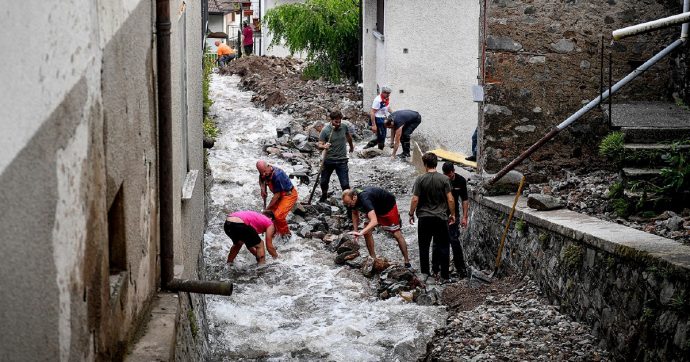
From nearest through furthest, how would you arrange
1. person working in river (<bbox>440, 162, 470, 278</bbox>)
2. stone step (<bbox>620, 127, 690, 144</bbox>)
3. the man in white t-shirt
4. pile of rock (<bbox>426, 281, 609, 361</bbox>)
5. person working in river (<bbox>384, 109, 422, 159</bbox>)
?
pile of rock (<bbox>426, 281, 609, 361</bbox>) < stone step (<bbox>620, 127, 690, 144</bbox>) < person working in river (<bbox>440, 162, 470, 278</bbox>) < person working in river (<bbox>384, 109, 422, 159</bbox>) < the man in white t-shirt

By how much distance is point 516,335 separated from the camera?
8.47m

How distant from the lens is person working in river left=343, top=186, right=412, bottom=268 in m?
11.9

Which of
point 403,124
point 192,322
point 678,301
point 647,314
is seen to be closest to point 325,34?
point 403,124

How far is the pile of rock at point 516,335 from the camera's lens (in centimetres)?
795

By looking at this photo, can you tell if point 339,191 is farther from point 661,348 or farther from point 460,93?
point 661,348

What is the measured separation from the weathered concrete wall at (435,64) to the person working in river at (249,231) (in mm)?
8822

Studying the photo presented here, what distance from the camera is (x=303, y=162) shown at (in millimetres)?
18797

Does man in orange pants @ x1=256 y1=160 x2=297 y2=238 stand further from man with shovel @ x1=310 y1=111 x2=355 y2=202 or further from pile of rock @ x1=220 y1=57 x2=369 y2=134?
pile of rock @ x1=220 y1=57 x2=369 y2=134

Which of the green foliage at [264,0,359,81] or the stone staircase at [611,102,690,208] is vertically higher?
the green foliage at [264,0,359,81]

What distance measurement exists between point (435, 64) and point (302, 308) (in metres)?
10.9

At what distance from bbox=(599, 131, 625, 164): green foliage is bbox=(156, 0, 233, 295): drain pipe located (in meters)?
4.87

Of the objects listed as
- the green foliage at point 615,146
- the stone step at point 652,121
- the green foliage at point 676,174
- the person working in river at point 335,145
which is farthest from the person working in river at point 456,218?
the person working in river at point 335,145

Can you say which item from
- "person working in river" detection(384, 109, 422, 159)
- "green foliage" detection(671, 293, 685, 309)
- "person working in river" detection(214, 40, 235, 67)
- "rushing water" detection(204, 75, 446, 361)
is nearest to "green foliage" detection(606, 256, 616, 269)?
"green foliage" detection(671, 293, 685, 309)

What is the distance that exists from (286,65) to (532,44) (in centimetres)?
1952
